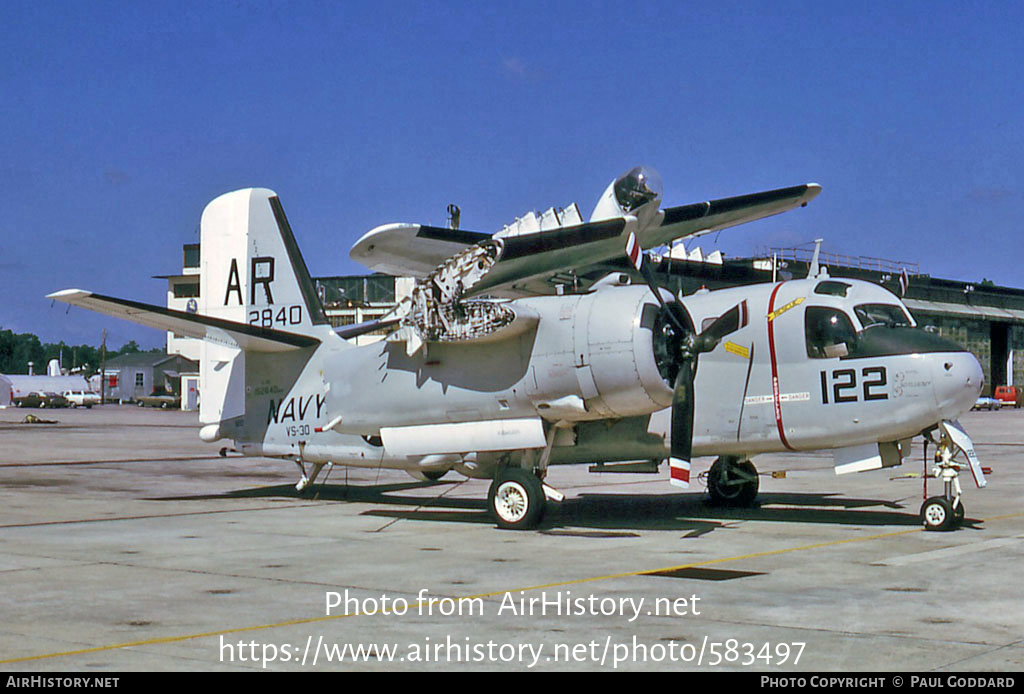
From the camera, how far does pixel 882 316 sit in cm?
1580

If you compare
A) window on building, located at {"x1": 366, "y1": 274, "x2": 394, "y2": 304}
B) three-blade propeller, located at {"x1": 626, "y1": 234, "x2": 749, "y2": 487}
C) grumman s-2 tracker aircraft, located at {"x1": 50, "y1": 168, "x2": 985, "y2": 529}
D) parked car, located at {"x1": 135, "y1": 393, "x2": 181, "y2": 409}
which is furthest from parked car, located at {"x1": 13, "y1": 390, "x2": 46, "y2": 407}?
three-blade propeller, located at {"x1": 626, "y1": 234, "x2": 749, "y2": 487}

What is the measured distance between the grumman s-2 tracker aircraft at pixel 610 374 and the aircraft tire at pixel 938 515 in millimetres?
29

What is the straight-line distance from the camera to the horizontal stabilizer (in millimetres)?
16406

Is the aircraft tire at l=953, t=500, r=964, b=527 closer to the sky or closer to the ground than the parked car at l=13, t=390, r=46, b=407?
closer to the ground

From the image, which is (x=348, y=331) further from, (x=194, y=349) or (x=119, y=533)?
(x=194, y=349)

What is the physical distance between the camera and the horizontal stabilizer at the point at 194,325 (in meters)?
16.4

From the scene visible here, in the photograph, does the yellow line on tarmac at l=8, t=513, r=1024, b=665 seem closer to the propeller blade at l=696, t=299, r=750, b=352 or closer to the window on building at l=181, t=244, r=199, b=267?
the propeller blade at l=696, t=299, r=750, b=352

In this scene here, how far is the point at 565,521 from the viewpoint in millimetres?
17125

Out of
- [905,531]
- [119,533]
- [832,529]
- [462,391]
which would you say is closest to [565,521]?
[462,391]

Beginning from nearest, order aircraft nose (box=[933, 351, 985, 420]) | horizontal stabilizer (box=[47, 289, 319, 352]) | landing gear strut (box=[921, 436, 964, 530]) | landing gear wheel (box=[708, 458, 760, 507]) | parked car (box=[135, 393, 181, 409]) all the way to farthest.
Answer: aircraft nose (box=[933, 351, 985, 420]) → landing gear strut (box=[921, 436, 964, 530]) → horizontal stabilizer (box=[47, 289, 319, 352]) → landing gear wheel (box=[708, 458, 760, 507]) → parked car (box=[135, 393, 181, 409])

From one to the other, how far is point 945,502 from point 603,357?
17.6 ft

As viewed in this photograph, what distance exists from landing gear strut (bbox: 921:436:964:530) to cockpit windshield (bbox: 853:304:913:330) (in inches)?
73.9

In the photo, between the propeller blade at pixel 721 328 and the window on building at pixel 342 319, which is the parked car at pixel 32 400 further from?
the propeller blade at pixel 721 328

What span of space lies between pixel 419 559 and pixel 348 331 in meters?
→ 8.64
